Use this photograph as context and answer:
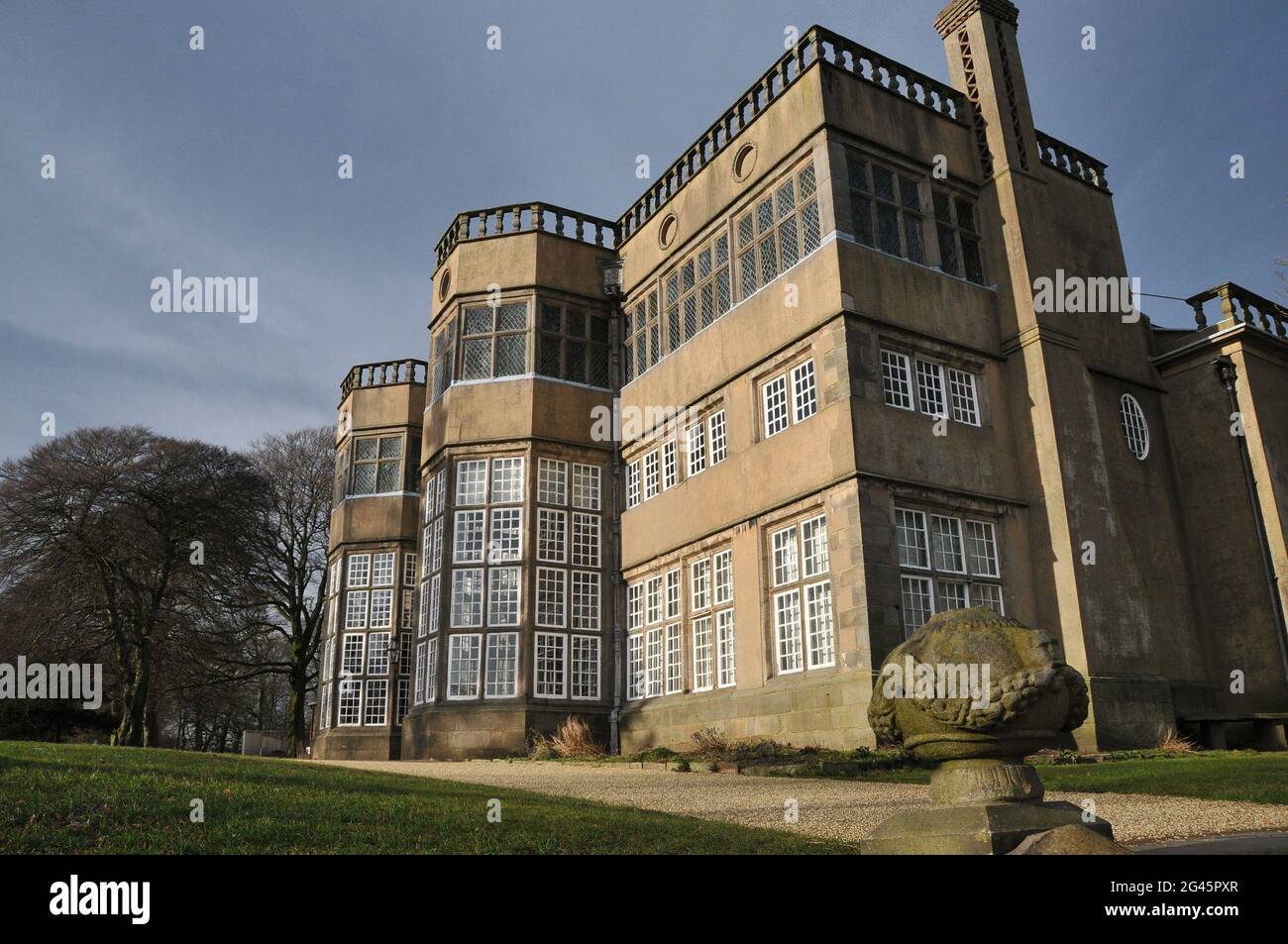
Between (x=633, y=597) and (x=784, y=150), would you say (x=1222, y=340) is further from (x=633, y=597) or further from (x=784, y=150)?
(x=633, y=597)

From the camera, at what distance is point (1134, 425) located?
20984 mm

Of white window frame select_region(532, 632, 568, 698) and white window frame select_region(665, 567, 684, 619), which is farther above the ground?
white window frame select_region(665, 567, 684, 619)

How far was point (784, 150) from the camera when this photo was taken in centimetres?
2012

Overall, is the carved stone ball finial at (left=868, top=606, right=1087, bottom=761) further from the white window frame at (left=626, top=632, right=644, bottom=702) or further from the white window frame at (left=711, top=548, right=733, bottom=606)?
the white window frame at (left=626, top=632, right=644, bottom=702)

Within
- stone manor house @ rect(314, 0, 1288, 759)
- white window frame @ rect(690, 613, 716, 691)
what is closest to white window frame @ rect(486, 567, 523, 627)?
stone manor house @ rect(314, 0, 1288, 759)

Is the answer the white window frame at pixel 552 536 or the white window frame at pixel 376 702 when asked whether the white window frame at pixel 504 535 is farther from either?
the white window frame at pixel 376 702

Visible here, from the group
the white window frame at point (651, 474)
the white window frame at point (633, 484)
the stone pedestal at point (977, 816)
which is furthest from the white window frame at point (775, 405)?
the stone pedestal at point (977, 816)

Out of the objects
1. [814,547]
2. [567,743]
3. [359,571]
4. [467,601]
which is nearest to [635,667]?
[567,743]

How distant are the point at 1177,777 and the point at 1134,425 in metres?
11.0

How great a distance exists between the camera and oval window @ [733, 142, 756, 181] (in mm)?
21413

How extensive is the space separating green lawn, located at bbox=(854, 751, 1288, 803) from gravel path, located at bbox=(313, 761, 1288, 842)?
1.13 feet

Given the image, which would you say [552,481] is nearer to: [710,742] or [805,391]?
[805,391]
